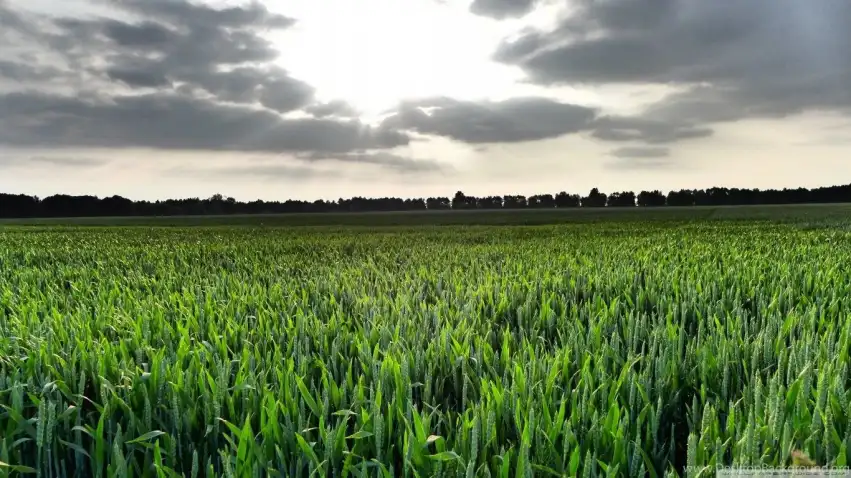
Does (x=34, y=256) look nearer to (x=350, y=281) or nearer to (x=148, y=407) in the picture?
(x=350, y=281)

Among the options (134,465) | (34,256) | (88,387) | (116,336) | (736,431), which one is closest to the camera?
(736,431)

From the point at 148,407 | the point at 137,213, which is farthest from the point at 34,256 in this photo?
the point at 137,213

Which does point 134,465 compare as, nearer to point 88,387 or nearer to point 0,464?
point 0,464

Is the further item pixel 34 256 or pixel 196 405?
pixel 34 256

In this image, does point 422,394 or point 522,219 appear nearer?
point 422,394

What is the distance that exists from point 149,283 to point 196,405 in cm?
484

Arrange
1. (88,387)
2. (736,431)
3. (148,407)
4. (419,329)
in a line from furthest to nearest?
(419,329) < (88,387) < (148,407) < (736,431)

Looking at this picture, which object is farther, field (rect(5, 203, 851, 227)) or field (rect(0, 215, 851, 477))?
field (rect(5, 203, 851, 227))

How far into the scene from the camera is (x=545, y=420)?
1863mm

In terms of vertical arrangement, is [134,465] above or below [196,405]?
below

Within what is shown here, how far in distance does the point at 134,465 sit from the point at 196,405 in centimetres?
29

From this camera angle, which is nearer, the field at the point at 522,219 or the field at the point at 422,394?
the field at the point at 422,394

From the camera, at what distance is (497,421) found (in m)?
1.94

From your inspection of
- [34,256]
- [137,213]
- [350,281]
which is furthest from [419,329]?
[137,213]
